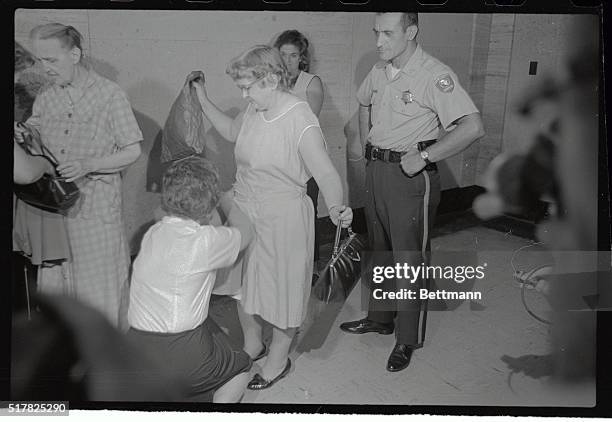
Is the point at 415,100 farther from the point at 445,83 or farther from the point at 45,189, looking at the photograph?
the point at 45,189

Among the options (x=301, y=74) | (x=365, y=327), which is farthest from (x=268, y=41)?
(x=365, y=327)

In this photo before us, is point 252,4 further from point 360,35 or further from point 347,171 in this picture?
point 347,171

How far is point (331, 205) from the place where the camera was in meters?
1.30

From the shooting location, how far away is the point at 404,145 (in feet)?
4.31

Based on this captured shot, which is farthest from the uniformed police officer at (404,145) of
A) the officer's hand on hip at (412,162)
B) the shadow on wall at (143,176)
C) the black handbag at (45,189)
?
the black handbag at (45,189)

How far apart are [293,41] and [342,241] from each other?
1.46ft

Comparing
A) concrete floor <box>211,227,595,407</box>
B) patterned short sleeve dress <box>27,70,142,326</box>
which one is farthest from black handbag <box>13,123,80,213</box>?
concrete floor <box>211,227,595,407</box>

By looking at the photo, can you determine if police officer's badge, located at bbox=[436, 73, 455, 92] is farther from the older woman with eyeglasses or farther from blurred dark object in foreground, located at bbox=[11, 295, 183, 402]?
blurred dark object in foreground, located at bbox=[11, 295, 183, 402]

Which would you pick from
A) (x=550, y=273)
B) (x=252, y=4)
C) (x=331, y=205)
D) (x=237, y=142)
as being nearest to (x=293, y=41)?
(x=252, y=4)

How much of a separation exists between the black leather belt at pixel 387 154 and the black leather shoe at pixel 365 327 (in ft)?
1.18

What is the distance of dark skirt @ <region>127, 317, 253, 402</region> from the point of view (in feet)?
4.26

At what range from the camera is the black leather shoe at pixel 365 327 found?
135 cm

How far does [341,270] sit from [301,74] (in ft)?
1.43

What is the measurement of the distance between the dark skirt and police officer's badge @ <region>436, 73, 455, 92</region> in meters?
0.71
